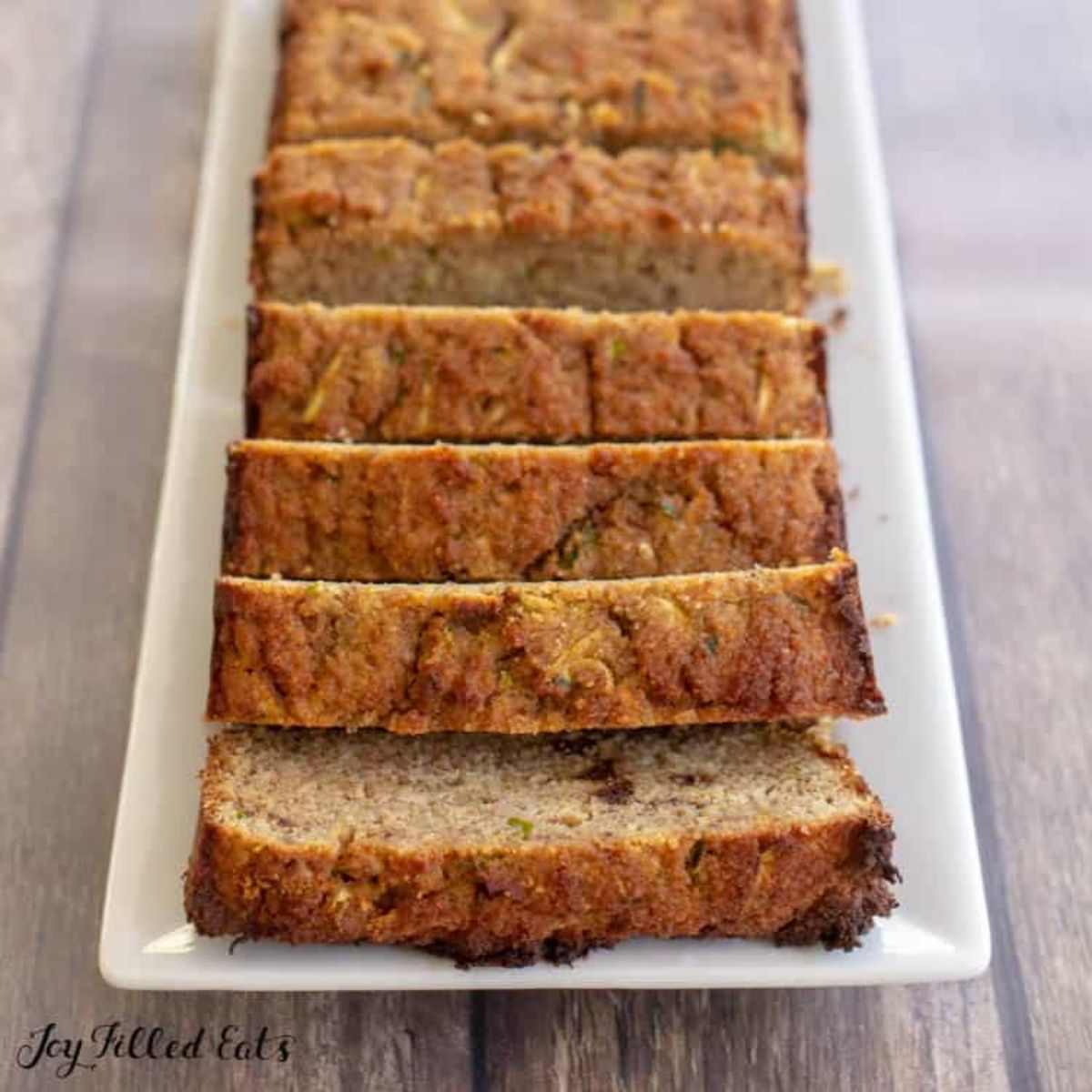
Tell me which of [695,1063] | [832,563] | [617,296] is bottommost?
[695,1063]

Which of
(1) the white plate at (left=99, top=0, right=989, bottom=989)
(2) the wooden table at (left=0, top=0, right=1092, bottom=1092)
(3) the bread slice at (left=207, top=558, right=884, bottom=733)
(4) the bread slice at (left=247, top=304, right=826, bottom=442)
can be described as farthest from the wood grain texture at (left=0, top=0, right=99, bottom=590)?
(3) the bread slice at (left=207, top=558, right=884, bottom=733)

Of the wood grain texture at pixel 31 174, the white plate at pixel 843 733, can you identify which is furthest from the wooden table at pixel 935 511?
the white plate at pixel 843 733

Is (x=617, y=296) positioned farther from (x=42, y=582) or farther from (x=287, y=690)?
(x=42, y=582)

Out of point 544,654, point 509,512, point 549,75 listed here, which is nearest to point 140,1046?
point 544,654

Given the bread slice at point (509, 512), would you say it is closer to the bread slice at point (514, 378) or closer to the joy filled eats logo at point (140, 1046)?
the bread slice at point (514, 378)

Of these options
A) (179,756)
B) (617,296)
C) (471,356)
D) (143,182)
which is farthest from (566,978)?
(143,182)

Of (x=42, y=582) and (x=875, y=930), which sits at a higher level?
(x=42, y=582)
